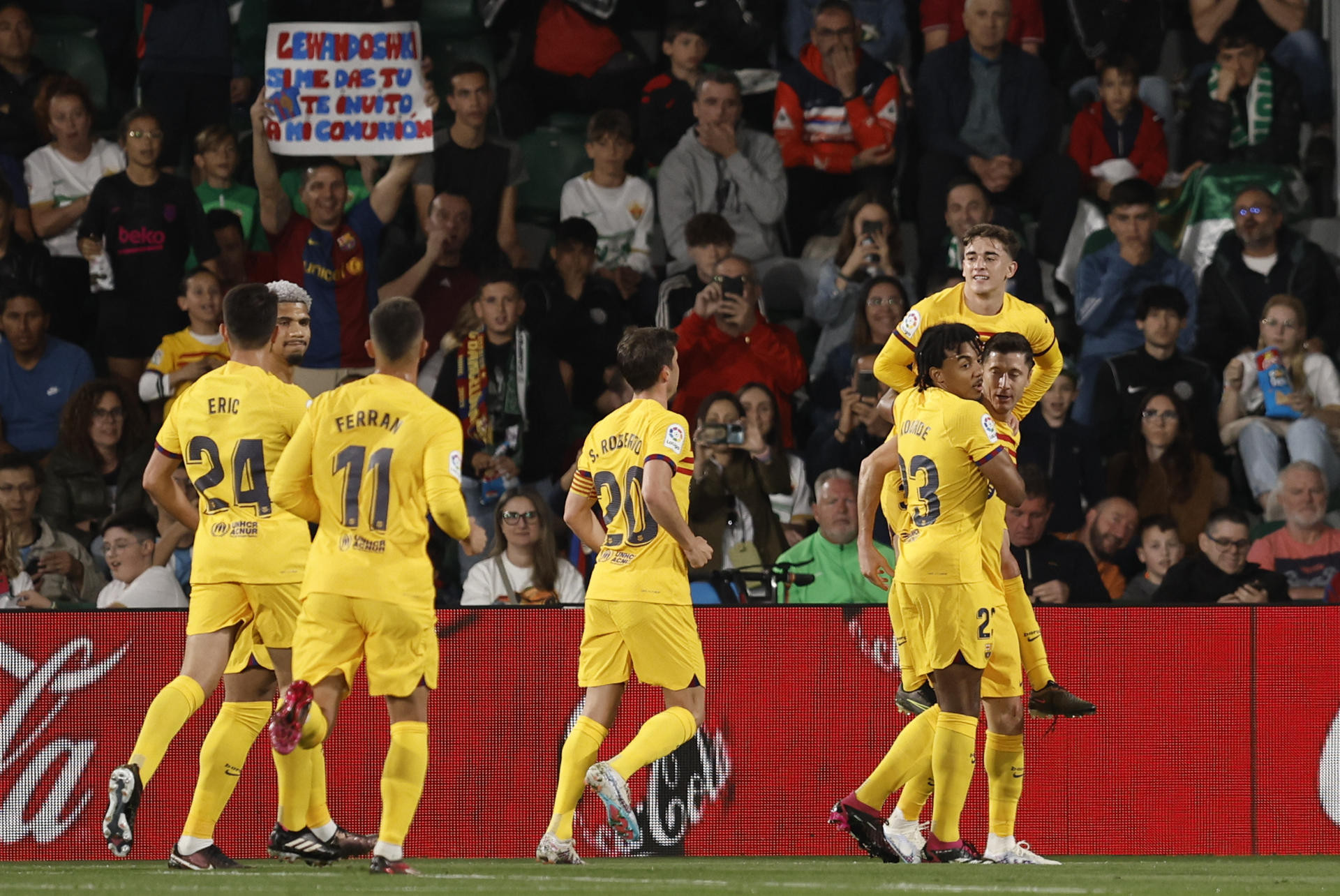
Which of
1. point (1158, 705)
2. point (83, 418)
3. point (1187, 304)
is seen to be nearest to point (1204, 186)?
point (1187, 304)

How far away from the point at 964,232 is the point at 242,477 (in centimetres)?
629

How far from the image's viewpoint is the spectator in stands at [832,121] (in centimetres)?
1322

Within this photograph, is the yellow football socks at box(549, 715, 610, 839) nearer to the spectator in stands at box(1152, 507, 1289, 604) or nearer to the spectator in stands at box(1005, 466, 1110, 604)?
the spectator in stands at box(1005, 466, 1110, 604)

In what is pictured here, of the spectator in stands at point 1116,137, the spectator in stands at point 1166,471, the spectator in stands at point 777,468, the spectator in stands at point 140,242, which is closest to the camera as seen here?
the spectator in stands at point 777,468

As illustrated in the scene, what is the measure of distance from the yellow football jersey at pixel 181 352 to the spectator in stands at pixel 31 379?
21.6 inches

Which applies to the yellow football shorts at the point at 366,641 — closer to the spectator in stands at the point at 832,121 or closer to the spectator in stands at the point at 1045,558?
the spectator in stands at the point at 1045,558

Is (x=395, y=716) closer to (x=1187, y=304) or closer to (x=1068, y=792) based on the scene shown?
(x=1068, y=792)

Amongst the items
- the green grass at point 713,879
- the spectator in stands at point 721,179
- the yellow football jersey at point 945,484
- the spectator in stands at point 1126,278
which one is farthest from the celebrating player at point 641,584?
the spectator in stands at point 1126,278

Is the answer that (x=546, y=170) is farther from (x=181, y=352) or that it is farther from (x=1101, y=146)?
(x=1101, y=146)

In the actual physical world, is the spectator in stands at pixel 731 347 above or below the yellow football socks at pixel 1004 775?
above

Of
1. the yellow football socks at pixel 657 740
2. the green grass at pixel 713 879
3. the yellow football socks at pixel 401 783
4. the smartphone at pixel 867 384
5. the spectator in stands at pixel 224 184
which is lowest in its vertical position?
the green grass at pixel 713 879

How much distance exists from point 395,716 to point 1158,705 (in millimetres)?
3893

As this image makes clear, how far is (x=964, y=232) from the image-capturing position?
12.3m

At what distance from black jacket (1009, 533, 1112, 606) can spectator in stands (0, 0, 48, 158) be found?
24.9ft
